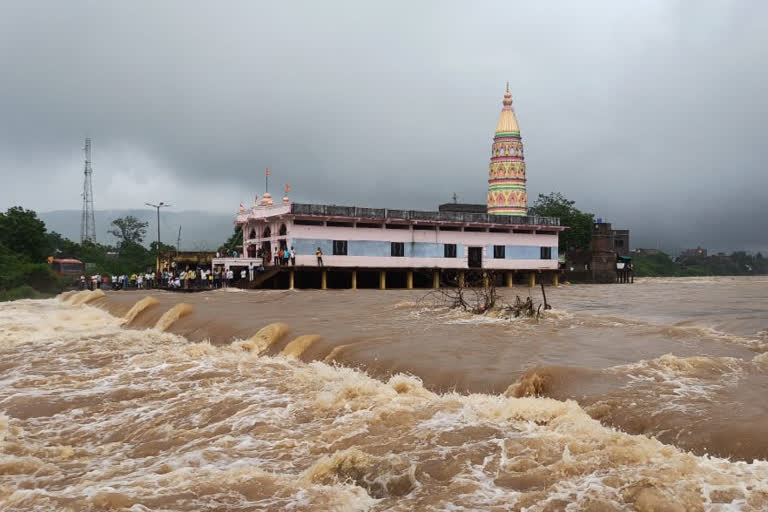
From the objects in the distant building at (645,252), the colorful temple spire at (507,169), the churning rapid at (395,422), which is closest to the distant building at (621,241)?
the distant building at (645,252)

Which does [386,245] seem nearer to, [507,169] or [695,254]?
[507,169]

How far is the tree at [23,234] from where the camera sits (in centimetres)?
4200

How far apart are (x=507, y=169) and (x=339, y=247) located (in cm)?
2208

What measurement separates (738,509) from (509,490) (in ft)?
5.39

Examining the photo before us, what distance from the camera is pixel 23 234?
4272 cm

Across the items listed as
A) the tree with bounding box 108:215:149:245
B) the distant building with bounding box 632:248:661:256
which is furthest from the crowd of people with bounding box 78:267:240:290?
the distant building with bounding box 632:248:661:256

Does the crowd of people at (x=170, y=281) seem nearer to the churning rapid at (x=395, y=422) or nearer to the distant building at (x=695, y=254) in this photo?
the churning rapid at (x=395, y=422)

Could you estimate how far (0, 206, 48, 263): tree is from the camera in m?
42.0

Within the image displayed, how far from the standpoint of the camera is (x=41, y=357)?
12414 millimetres

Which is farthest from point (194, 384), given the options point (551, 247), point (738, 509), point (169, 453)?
point (551, 247)

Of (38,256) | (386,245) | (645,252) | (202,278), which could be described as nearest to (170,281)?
(202,278)

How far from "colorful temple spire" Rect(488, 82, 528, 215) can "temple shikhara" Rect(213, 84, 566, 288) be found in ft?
31.9

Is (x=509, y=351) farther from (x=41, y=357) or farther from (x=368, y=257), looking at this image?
(x=368, y=257)

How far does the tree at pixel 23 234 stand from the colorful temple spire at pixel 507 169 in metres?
33.1
